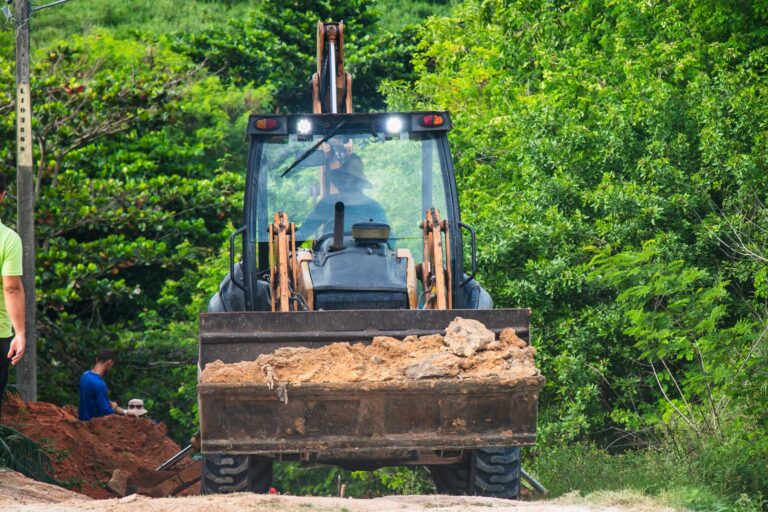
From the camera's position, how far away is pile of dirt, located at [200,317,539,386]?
312 inches

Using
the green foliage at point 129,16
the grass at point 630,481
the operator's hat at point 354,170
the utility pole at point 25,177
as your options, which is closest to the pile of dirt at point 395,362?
the grass at point 630,481

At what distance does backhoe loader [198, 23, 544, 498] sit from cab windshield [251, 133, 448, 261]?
1 centimetres

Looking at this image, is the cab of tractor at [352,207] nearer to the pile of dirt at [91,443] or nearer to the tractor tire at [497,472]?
the tractor tire at [497,472]

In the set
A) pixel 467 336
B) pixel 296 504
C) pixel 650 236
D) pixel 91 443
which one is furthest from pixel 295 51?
pixel 296 504

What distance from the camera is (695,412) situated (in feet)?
38.8

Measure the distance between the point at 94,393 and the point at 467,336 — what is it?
Result: 24.7 feet

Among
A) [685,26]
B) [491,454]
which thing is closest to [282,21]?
[685,26]

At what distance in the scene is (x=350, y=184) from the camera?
10.2 metres

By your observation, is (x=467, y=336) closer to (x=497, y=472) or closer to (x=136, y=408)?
(x=497, y=472)

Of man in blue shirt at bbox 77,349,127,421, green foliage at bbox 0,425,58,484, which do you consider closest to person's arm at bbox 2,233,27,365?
green foliage at bbox 0,425,58,484

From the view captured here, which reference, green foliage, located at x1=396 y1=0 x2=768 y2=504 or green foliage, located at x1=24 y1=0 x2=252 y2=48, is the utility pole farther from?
green foliage, located at x1=24 y1=0 x2=252 y2=48

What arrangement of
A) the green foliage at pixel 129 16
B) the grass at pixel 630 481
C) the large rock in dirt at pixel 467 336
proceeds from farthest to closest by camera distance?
the green foliage at pixel 129 16 → the grass at pixel 630 481 → the large rock in dirt at pixel 467 336

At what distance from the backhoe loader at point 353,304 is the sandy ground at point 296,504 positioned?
0.33 metres

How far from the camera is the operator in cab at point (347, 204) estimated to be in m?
10.1
